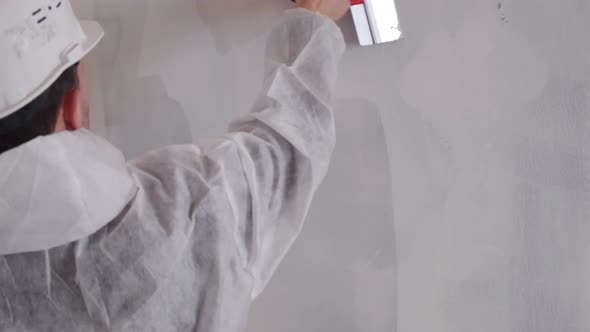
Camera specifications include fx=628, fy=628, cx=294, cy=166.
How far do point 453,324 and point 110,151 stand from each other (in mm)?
618

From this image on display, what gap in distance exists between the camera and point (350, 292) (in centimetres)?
104

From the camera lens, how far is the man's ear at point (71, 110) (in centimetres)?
73

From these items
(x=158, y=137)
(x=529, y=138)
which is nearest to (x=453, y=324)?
(x=529, y=138)

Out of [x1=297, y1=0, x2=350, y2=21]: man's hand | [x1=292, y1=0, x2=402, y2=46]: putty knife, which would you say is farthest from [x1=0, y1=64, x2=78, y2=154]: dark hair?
[x1=292, y1=0, x2=402, y2=46]: putty knife

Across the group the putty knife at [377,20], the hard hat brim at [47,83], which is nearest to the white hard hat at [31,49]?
the hard hat brim at [47,83]

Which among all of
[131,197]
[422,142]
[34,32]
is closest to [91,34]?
[34,32]

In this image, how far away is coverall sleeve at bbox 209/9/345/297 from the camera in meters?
0.75

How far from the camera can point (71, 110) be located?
732 mm

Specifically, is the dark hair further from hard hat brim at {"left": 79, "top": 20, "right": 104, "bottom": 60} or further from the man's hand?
the man's hand

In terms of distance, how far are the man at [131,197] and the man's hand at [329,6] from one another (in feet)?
0.17

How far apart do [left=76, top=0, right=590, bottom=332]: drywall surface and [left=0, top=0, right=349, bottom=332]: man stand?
205 millimetres

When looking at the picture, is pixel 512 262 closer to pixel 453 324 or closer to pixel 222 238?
pixel 453 324

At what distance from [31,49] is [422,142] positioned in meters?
0.57

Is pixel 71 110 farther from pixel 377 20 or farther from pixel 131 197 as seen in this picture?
pixel 377 20
